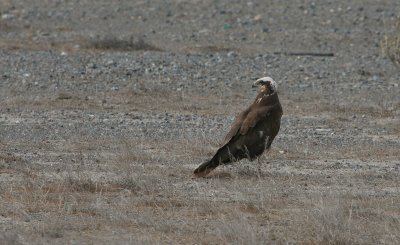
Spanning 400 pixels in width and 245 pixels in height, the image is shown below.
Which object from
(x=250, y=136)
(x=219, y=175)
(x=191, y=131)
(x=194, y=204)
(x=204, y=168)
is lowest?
(x=191, y=131)

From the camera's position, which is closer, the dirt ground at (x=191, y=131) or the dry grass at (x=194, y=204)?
the dry grass at (x=194, y=204)

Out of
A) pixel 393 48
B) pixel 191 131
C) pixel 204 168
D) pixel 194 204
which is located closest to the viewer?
pixel 194 204

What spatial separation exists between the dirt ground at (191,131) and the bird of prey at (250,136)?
18 centimetres

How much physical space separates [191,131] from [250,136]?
3.12 metres

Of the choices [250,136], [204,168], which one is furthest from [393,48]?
[204,168]

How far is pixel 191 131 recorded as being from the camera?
48.8 feet

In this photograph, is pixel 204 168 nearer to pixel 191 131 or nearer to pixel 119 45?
pixel 191 131

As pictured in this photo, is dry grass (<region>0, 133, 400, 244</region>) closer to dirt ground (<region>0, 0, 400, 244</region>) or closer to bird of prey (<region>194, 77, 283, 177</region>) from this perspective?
dirt ground (<region>0, 0, 400, 244</region>)

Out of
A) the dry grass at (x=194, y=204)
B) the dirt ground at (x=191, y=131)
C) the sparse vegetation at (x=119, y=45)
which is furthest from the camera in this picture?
the sparse vegetation at (x=119, y=45)

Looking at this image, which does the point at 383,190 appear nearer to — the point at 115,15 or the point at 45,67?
the point at 45,67

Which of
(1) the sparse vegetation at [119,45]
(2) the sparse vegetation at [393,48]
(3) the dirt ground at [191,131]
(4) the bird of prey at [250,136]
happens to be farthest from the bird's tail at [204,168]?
(1) the sparse vegetation at [119,45]

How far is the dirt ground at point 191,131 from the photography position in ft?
31.1

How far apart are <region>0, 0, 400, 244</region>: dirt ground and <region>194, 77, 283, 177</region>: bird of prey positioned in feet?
0.60

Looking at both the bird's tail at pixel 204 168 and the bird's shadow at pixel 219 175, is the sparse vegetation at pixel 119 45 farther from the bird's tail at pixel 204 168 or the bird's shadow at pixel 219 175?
the bird's tail at pixel 204 168
